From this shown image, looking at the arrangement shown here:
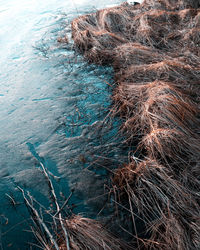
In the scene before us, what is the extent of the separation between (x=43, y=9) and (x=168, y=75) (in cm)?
591

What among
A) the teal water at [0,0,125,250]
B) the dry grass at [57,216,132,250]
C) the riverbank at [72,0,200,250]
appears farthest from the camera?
the teal water at [0,0,125,250]

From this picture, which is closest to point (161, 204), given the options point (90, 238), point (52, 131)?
point (90, 238)

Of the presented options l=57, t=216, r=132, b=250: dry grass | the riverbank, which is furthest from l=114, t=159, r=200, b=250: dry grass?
l=57, t=216, r=132, b=250: dry grass

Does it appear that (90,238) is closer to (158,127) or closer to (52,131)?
(158,127)

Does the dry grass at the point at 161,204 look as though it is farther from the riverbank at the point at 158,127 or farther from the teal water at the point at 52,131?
the teal water at the point at 52,131

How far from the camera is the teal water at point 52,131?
1598 millimetres

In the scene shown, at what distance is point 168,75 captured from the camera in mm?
2521

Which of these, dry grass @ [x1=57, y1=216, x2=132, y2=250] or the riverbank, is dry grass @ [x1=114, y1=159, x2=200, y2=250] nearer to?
the riverbank

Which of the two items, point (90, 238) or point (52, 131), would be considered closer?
point (90, 238)

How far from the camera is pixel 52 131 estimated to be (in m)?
2.22

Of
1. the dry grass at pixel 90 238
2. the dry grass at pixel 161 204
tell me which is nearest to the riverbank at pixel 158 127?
the dry grass at pixel 161 204

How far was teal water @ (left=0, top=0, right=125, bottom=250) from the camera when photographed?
5.24 feet

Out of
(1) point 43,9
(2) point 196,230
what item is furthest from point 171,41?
(1) point 43,9

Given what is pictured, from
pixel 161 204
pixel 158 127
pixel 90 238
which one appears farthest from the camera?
pixel 158 127
